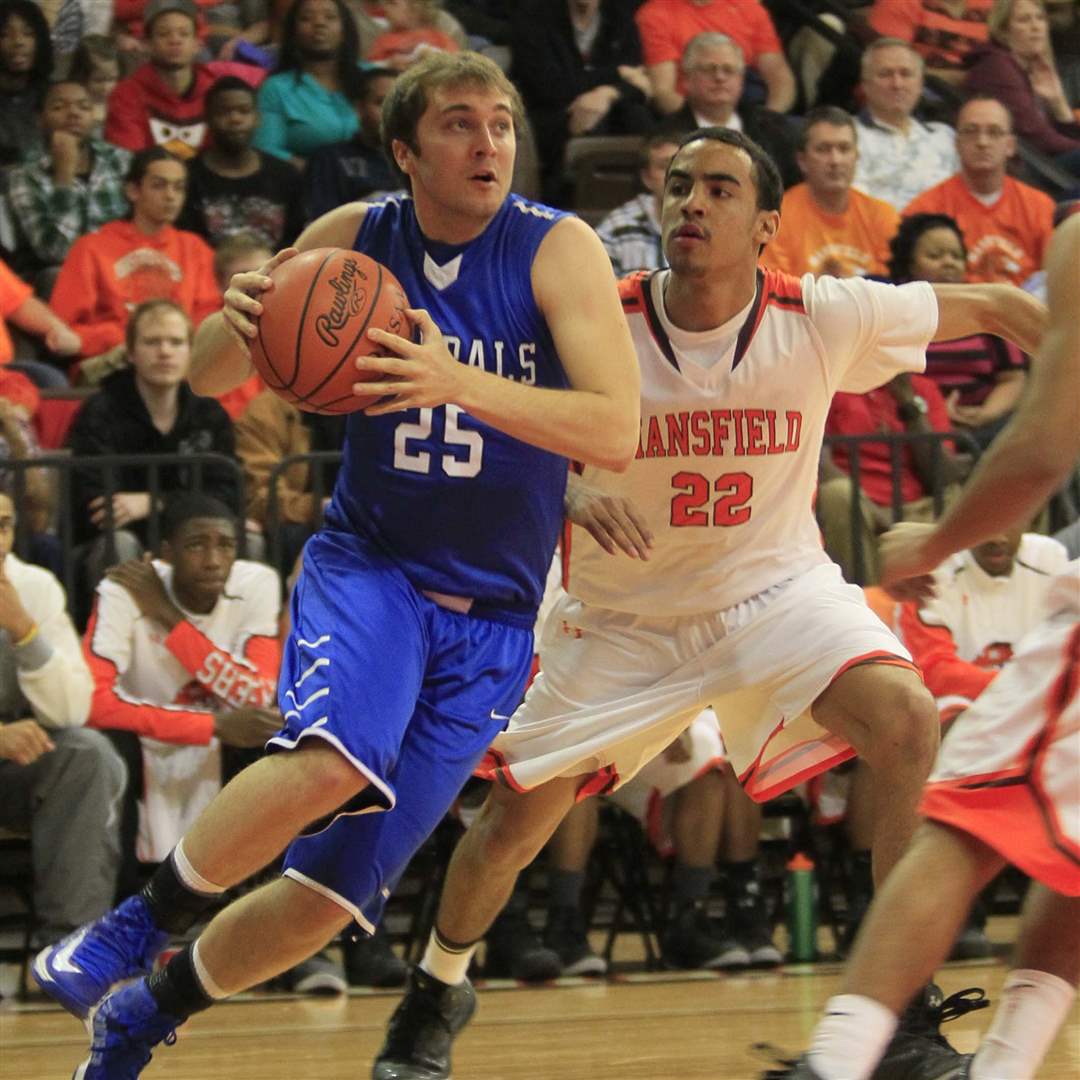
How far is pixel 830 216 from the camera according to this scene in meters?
8.85

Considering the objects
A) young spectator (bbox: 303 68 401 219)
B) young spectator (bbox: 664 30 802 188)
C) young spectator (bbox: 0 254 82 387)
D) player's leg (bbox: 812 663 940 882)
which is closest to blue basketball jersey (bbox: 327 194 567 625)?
player's leg (bbox: 812 663 940 882)

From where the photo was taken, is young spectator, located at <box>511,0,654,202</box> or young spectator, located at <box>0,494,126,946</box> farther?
young spectator, located at <box>511,0,654,202</box>

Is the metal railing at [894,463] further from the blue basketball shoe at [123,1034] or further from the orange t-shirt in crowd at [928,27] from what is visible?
the orange t-shirt in crowd at [928,27]

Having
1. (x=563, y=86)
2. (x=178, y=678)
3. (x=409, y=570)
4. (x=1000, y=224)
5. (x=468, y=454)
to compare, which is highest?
(x=563, y=86)

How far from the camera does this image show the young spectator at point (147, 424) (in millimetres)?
7145

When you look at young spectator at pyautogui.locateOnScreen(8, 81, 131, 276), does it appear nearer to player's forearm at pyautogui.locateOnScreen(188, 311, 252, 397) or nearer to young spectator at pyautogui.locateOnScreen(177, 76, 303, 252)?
young spectator at pyautogui.locateOnScreen(177, 76, 303, 252)

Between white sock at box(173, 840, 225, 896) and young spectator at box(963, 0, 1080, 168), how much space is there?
759 cm

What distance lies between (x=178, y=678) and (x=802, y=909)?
2314 millimetres

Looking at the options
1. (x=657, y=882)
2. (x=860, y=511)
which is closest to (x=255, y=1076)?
(x=657, y=882)

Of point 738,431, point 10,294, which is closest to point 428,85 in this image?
point 738,431

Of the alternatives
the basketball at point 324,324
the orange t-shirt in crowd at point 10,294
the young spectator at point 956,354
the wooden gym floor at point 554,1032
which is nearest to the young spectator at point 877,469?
the young spectator at point 956,354

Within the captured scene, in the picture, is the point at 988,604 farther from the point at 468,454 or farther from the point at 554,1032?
the point at 468,454

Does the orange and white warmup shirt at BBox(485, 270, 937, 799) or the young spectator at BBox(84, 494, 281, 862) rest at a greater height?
the orange and white warmup shirt at BBox(485, 270, 937, 799)

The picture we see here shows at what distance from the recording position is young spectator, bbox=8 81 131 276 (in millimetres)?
8695
